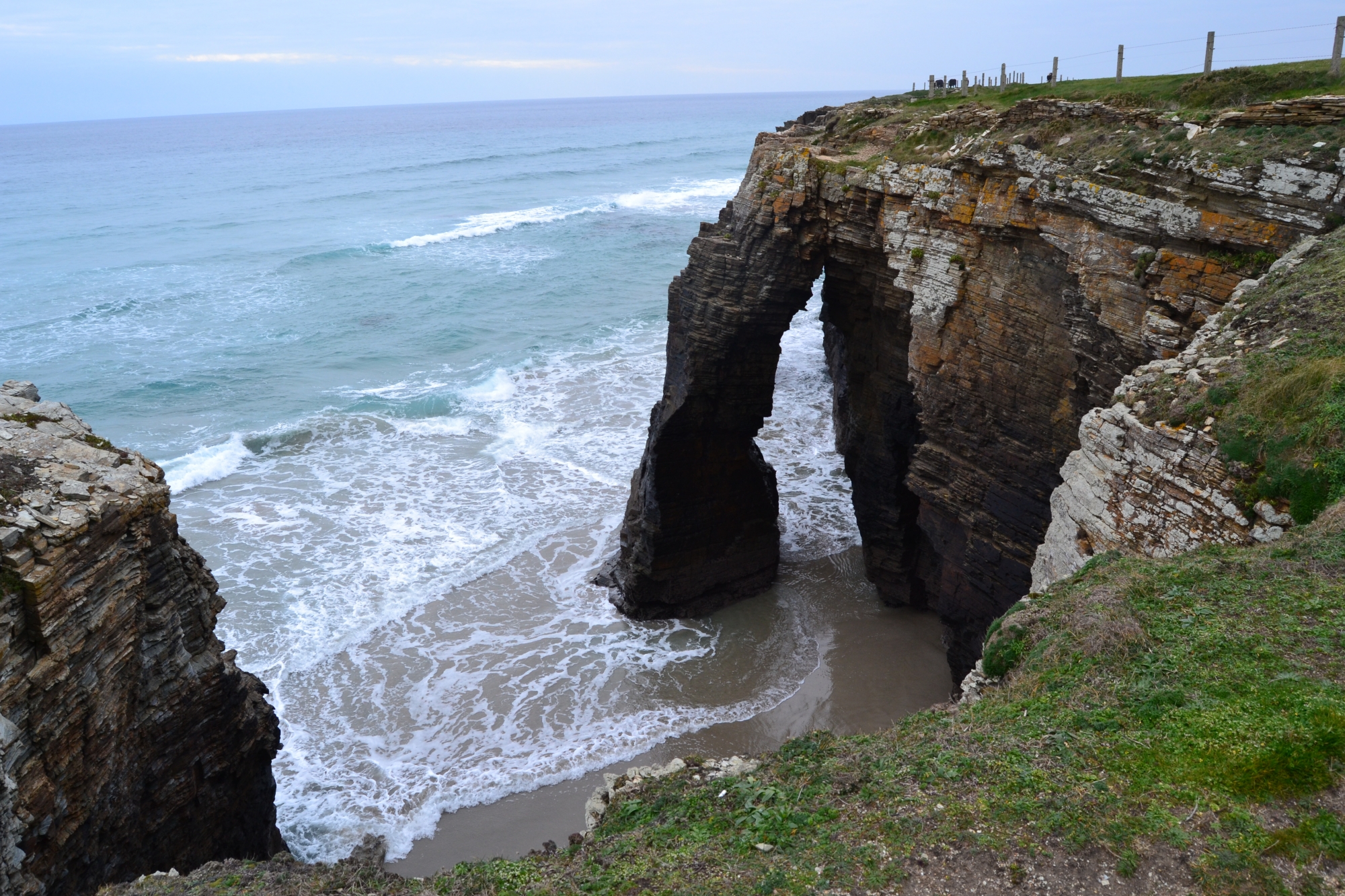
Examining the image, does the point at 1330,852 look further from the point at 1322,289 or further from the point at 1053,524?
the point at 1322,289

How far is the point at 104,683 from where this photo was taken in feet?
27.6

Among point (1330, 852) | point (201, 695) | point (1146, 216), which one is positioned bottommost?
point (201, 695)

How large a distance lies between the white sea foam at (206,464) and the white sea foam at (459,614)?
59cm

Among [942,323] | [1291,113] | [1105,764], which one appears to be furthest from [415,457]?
[1105,764]

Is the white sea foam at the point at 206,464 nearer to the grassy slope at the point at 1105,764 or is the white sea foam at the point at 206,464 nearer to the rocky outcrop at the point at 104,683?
the rocky outcrop at the point at 104,683

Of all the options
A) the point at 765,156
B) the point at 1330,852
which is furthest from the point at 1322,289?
the point at 765,156

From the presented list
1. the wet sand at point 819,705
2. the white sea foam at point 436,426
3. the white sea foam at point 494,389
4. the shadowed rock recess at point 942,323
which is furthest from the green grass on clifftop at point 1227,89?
the white sea foam at point 494,389

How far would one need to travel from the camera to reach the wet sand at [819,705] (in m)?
12.8

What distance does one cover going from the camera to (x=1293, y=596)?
23.4ft

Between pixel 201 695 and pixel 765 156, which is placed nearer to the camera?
pixel 201 695

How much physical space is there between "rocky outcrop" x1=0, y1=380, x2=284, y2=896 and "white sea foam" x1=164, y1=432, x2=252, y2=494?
15389mm

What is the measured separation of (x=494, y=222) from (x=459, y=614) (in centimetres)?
4851

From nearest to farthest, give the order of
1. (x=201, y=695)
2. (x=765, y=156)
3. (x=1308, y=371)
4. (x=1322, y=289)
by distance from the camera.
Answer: (x=1308, y=371)
(x=1322, y=289)
(x=201, y=695)
(x=765, y=156)

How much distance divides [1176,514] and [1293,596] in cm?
156
